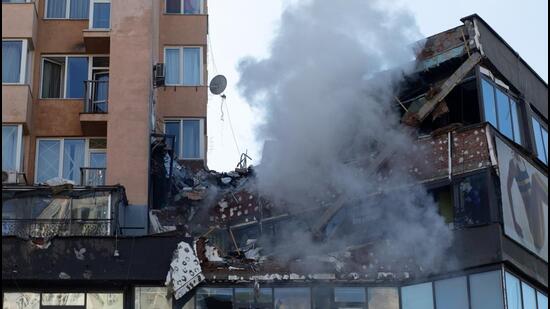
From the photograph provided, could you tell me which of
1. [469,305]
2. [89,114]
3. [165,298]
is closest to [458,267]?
[469,305]

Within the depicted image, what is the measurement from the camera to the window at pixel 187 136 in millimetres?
33719

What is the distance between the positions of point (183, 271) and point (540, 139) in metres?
11.4

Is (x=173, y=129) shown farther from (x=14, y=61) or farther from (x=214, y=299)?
(x=214, y=299)

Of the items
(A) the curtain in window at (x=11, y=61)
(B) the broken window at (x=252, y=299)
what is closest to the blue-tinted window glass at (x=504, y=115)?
(B) the broken window at (x=252, y=299)

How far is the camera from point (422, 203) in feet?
80.5

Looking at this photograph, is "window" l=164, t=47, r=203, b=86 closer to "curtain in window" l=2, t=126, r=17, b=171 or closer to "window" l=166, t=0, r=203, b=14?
"window" l=166, t=0, r=203, b=14

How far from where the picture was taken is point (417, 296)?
77.1ft

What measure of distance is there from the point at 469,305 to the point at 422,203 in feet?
10.5

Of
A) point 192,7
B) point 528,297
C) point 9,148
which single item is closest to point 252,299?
point 528,297

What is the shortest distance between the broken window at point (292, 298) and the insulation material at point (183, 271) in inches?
76.6

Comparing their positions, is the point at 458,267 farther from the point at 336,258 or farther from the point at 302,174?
the point at 302,174

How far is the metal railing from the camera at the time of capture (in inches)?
966

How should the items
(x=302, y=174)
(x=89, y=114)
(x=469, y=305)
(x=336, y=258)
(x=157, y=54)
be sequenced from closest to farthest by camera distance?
(x=469, y=305), (x=336, y=258), (x=302, y=174), (x=89, y=114), (x=157, y=54)

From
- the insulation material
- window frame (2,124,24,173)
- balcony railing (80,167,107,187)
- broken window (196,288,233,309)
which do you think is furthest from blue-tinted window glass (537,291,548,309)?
window frame (2,124,24,173)
